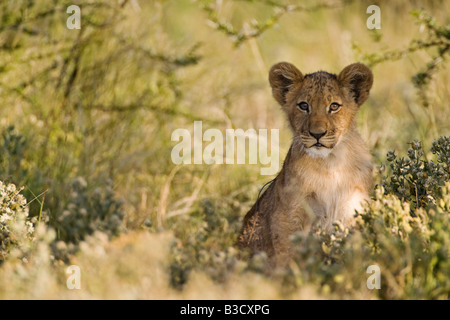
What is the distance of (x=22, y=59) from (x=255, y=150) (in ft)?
7.72

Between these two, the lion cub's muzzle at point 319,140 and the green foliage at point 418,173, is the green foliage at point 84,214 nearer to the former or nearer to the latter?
→ the lion cub's muzzle at point 319,140

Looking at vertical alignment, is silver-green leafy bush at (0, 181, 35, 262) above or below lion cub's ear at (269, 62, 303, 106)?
below

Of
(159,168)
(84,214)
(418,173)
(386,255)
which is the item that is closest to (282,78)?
(418,173)

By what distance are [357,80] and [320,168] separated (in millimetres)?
663

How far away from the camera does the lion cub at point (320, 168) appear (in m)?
4.17

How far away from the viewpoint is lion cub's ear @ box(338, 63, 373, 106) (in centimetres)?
434

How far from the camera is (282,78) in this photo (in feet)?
15.4

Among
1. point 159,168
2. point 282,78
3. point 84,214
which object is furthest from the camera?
point 159,168

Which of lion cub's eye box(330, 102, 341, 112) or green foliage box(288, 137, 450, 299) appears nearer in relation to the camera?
green foliage box(288, 137, 450, 299)

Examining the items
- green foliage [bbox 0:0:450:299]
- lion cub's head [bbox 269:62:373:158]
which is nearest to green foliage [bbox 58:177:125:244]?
green foliage [bbox 0:0:450:299]

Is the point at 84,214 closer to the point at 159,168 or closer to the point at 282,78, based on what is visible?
the point at 282,78

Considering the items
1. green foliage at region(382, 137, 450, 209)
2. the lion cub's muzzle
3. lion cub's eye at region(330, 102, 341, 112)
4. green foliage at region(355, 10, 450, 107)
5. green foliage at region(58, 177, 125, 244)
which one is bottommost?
green foliage at region(58, 177, 125, 244)

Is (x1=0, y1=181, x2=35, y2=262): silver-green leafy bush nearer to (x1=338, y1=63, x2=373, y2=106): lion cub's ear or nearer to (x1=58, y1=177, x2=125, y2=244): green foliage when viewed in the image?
(x1=58, y1=177, x2=125, y2=244): green foliage

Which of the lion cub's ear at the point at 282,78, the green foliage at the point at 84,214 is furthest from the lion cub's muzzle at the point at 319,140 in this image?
the green foliage at the point at 84,214
